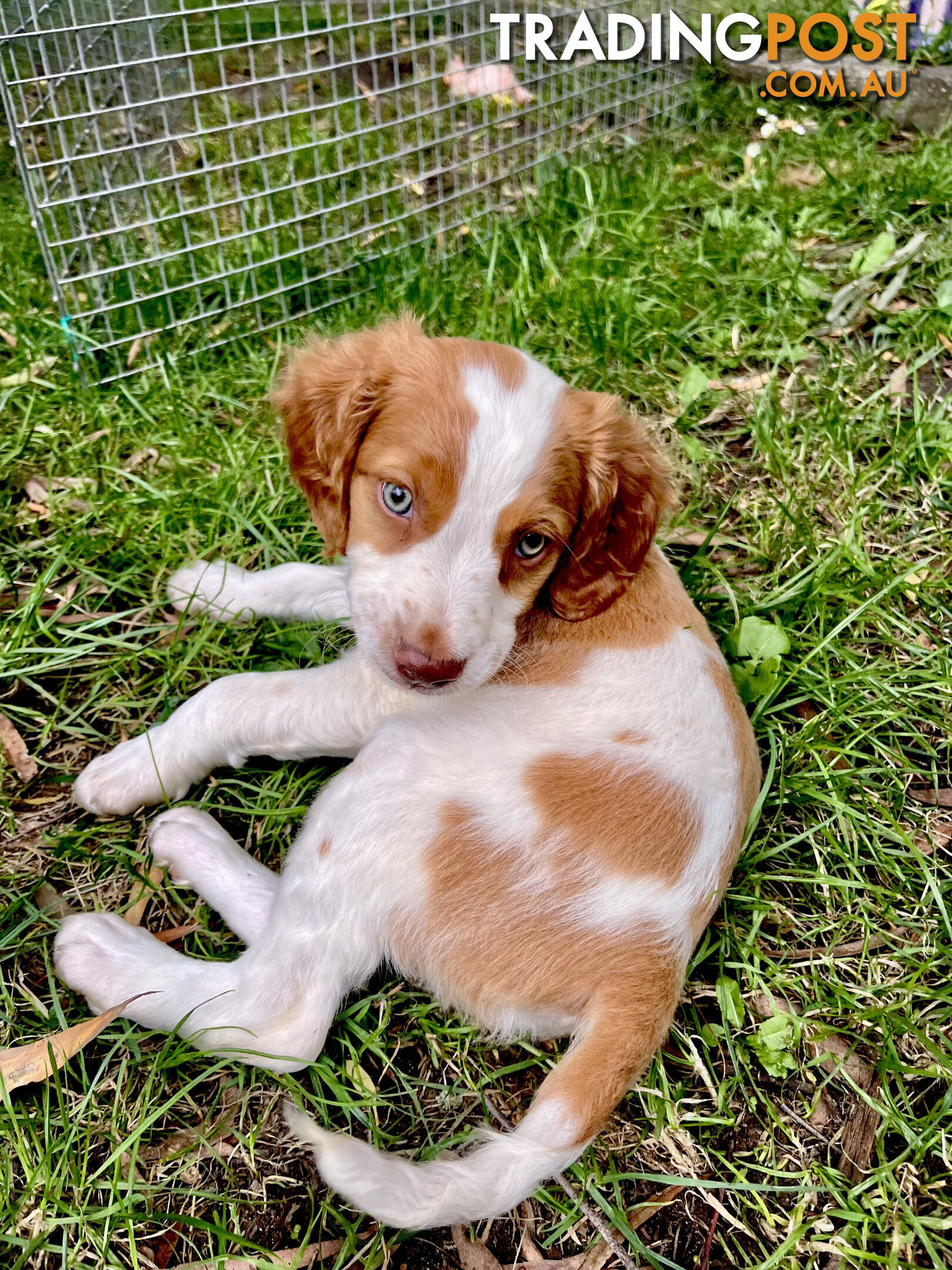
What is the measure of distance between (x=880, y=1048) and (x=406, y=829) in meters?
1.32

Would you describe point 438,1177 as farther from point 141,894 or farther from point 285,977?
point 141,894

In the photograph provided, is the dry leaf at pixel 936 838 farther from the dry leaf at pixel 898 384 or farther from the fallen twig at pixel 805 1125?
the dry leaf at pixel 898 384

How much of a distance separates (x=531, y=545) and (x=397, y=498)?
0.36 m

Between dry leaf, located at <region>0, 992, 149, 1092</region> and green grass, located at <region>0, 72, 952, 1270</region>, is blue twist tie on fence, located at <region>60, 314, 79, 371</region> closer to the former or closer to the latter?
green grass, located at <region>0, 72, 952, 1270</region>

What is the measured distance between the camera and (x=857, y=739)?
2959mm

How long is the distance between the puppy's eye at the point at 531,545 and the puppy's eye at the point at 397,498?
0.29 metres

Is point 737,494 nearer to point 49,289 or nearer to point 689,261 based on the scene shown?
point 689,261

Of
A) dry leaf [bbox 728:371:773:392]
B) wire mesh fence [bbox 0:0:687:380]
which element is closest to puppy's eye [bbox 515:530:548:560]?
dry leaf [bbox 728:371:773:392]

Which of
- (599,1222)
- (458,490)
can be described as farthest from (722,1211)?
(458,490)

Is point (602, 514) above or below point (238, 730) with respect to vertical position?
above

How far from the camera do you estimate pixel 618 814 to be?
87.9 inches

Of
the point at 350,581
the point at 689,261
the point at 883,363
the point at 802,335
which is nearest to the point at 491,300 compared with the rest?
the point at 689,261

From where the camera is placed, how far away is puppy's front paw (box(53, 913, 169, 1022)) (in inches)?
92.0

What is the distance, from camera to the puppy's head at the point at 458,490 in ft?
7.50
